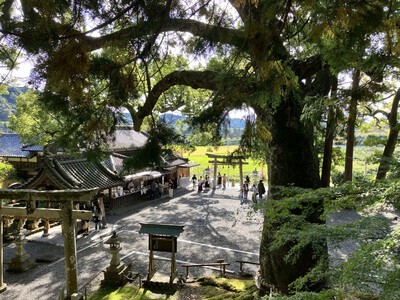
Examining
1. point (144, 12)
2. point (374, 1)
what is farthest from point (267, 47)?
point (144, 12)

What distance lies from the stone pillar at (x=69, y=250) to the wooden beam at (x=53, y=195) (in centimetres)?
19

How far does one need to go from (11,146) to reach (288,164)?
22.1 meters

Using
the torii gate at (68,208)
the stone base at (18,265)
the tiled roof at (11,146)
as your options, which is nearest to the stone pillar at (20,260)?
the stone base at (18,265)

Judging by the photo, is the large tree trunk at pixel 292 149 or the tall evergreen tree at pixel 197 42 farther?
the large tree trunk at pixel 292 149

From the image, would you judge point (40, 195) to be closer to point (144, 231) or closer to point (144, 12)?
point (144, 231)

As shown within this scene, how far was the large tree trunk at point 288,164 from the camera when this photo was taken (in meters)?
4.92

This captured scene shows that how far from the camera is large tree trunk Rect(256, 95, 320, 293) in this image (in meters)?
4.92

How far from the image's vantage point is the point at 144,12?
2.84 metres

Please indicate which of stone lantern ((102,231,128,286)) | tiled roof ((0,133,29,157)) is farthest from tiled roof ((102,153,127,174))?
tiled roof ((0,133,29,157))

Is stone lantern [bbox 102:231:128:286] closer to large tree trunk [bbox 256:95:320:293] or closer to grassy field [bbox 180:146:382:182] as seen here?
grassy field [bbox 180:146:382:182]

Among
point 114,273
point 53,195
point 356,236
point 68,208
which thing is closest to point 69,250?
point 68,208

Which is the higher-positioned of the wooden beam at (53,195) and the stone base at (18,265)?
the wooden beam at (53,195)

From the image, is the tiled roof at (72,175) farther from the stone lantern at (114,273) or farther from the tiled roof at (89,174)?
the stone lantern at (114,273)

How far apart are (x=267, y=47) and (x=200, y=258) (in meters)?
8.25
